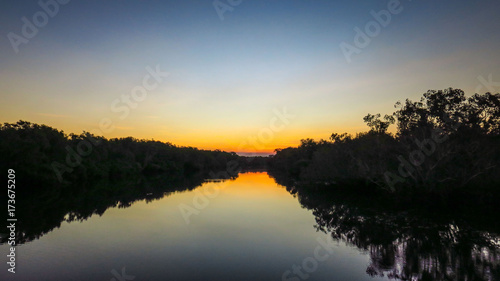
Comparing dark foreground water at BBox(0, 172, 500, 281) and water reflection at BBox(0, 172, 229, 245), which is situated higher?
water reflection at BBox(0, 172, 229, 245)

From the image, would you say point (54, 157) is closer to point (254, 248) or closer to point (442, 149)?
point (254, 248)

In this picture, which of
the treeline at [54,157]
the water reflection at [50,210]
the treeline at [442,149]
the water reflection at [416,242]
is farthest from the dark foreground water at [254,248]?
the treeline at [54,157]

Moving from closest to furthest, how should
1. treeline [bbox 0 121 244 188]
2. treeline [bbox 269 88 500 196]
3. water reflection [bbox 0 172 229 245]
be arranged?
water reflection [bbox 0 172 229 245]
treeline [bbox 269 88 500 196]
treeline [bbox 0 121 244 188]

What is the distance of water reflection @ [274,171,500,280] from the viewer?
1046 cm

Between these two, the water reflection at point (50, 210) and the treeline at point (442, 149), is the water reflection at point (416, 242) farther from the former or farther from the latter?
the water reflection at point (50, 210)

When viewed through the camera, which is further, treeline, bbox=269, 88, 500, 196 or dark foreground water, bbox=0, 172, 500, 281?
treeline, bbox=269, 88, 500, 196

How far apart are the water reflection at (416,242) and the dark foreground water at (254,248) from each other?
1.8 inches

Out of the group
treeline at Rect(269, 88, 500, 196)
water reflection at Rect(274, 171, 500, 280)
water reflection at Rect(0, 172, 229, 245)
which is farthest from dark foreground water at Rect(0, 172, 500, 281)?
treeline at Rect(269, 88, 500, 196)

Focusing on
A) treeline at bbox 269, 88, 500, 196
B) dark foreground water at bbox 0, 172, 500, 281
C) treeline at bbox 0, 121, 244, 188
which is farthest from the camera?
treeline at bbox 0, 121, 244, 188

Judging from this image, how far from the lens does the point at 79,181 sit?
48719 mm

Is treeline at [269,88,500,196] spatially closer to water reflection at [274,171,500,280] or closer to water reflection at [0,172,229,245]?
water reflection at [274,171,500,280]

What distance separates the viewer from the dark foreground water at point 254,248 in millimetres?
10414

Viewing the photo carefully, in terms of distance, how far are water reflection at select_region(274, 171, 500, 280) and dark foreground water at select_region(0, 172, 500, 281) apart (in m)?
0.05

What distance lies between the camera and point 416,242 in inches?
567
